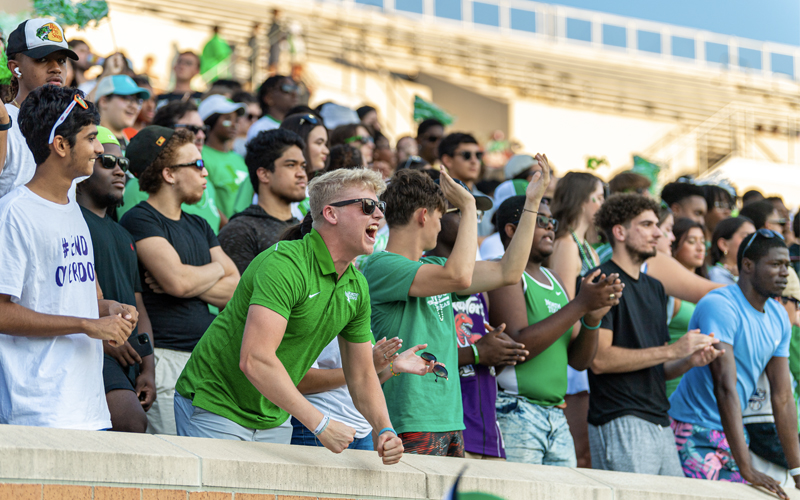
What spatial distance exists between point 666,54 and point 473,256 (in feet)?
82.3

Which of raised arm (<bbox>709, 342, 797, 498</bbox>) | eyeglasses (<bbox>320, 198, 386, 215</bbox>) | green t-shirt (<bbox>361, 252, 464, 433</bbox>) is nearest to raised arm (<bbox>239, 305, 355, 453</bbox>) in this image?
eyeglasses (<bbox>320, 198, 386, 215</bbox>)

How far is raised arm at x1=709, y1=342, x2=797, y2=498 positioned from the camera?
5223 mm

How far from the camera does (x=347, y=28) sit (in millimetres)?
22109

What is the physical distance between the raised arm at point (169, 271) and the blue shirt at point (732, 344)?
123 inches

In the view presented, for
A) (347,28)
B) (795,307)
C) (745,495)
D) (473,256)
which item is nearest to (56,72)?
(473,256)

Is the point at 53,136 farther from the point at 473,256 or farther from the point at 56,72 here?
the point at 473,256

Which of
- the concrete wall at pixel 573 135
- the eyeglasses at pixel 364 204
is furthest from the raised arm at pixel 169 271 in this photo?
the concrete wall at pixel 573 135

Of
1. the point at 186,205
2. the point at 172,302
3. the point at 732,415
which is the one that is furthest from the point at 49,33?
the point at 732,415

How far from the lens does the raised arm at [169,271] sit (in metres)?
4.63

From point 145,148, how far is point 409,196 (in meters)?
1.51

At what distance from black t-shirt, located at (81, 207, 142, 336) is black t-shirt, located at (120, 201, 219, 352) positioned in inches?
10.6

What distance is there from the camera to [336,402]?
173 inches

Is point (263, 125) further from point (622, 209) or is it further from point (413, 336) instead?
point (413, 336)

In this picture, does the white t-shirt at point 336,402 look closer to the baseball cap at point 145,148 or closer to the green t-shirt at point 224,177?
the baseball cap at point 145,148
